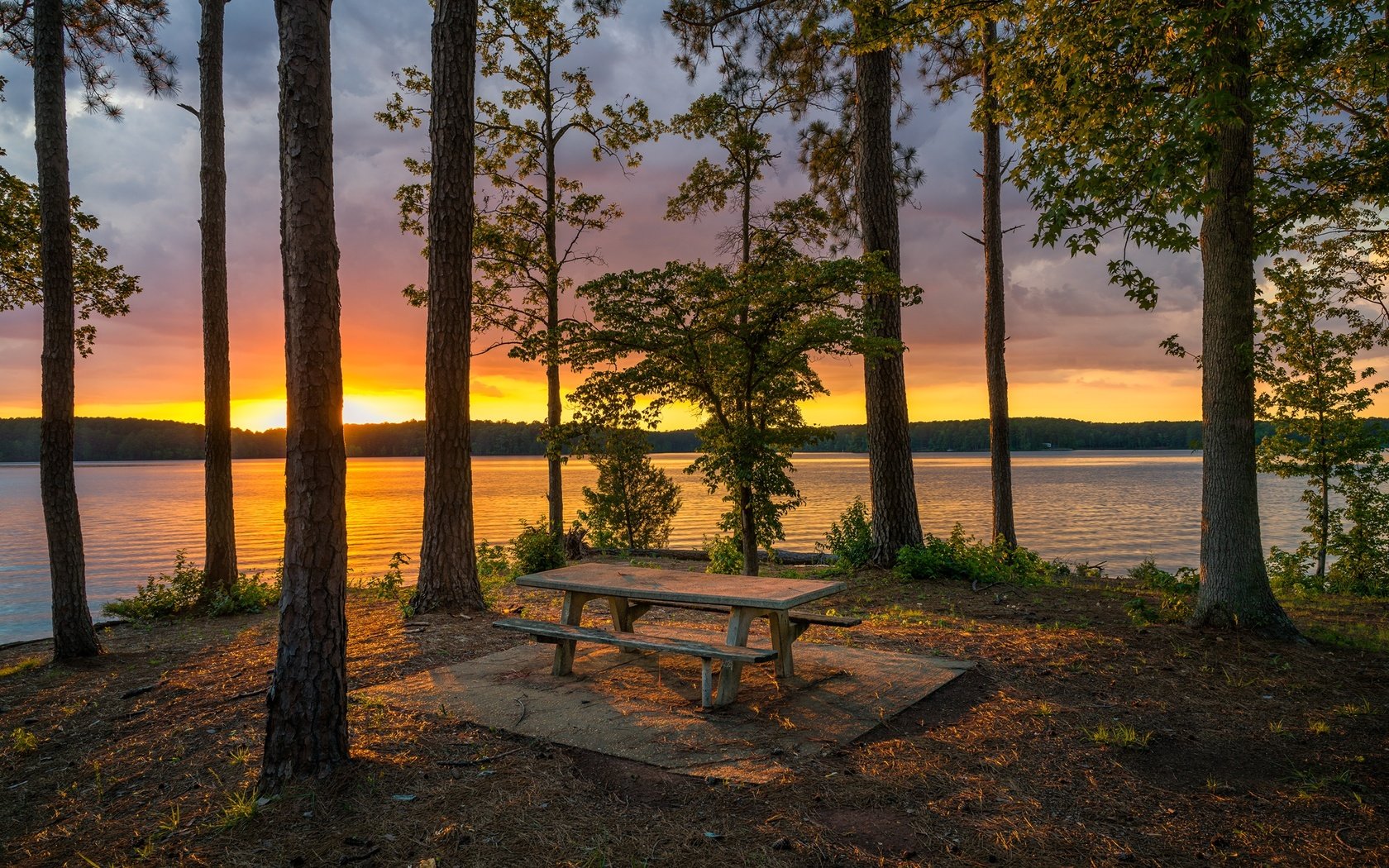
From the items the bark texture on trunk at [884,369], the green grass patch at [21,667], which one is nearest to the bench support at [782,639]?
the bark texture on trunk at [884,369]

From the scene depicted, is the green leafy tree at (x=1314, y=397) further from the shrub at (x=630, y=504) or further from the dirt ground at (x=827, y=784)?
the shrub at (x=630, y=504)

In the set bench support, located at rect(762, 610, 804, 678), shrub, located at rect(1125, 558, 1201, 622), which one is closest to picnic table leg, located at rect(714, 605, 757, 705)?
bench support, located at rect(762, 610, 804, 678)

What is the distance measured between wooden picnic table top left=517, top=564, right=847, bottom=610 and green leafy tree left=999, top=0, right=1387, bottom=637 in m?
3.73

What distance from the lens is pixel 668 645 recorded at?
174 inches

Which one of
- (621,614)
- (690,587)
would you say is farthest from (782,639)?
(621,614)

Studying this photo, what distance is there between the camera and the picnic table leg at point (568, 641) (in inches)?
205

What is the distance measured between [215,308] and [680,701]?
8600 millimetres

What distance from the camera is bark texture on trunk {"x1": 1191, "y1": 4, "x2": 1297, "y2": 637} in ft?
19.6

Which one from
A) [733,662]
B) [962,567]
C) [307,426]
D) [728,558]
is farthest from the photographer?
[728,558]

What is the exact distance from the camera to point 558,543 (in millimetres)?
12141

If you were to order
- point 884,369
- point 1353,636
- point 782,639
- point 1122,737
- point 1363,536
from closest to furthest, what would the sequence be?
point 1122,737 < point 782,639 < point 1353,636 < point 884,369 < point 1363,536

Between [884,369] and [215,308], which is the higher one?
[215,308]

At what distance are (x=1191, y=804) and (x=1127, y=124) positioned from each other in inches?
197

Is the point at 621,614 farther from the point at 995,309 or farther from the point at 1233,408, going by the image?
the point at 995,309
